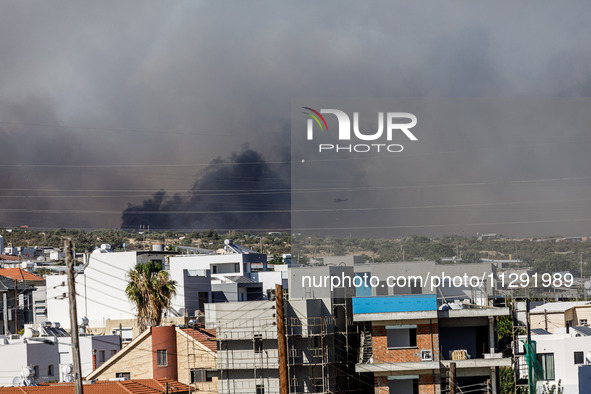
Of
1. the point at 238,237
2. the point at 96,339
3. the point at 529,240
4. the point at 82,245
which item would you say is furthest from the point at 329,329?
the point at 238,237

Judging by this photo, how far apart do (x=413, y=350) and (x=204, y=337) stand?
41.3ft

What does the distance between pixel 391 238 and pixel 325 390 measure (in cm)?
2191

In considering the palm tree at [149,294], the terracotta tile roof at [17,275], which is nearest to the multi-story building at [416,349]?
the palm tree at [149,294]

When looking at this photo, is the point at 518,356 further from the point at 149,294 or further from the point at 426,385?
the point at 149,294

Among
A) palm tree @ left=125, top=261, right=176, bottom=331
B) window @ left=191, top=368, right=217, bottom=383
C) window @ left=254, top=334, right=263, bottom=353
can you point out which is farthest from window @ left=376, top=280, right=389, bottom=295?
palm tree @ left=125, top=261, right=176, bottom=331

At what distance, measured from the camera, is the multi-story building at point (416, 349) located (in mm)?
42344

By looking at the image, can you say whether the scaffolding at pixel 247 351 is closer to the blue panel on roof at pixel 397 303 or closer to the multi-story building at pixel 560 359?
the blue panel on roof at pixel 397 303

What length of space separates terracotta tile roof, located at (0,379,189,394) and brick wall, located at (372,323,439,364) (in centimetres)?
1059

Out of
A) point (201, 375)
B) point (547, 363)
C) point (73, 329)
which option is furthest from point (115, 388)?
point (547, 363)

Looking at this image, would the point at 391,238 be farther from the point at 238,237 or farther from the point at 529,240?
the point at 238,237

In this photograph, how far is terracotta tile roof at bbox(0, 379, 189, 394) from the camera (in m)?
38.7

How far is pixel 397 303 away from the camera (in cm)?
4272

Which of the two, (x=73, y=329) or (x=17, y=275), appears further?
(x=17, y=275)

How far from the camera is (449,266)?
56.7 m
